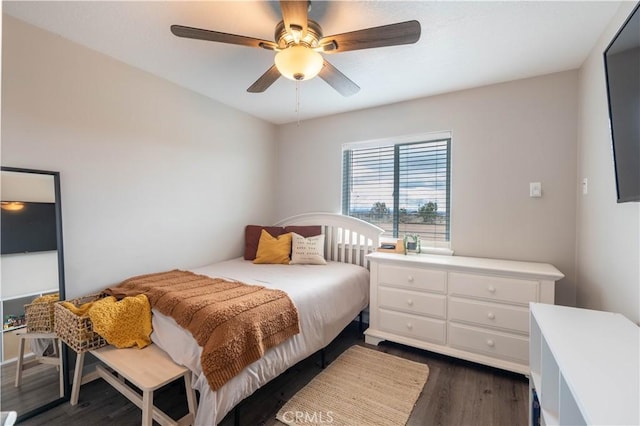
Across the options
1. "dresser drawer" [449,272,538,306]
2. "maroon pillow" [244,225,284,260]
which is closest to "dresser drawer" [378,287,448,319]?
"dresser drawer" [449,272,538,306]

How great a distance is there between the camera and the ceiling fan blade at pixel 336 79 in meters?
1.87

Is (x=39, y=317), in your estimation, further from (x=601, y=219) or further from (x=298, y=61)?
(x=601, y=219)

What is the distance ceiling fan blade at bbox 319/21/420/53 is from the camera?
1.47 metres

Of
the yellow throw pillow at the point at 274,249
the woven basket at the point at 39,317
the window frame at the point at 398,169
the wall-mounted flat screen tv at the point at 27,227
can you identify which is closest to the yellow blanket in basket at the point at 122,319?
the woven basket at the point at 39,317

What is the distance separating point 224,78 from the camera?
2.66 meters

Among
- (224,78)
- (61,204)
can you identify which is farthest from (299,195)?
(61,204)

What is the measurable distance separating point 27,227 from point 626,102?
3.35 m

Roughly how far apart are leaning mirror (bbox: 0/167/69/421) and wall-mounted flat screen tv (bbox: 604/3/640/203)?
128 inches

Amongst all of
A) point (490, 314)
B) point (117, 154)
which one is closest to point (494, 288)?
point (490, 314)

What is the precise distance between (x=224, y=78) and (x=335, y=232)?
75.0 inches

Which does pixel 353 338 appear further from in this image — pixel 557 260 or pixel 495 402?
pixel 557 260

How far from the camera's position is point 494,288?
229cm

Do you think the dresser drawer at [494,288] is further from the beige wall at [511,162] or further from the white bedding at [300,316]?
the white bedding at [300,316]

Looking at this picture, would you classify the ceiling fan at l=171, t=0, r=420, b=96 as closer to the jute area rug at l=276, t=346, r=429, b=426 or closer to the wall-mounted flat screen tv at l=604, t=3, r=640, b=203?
the wall-mounted flat screen tv at l=604, t=3, r=640, b=203
